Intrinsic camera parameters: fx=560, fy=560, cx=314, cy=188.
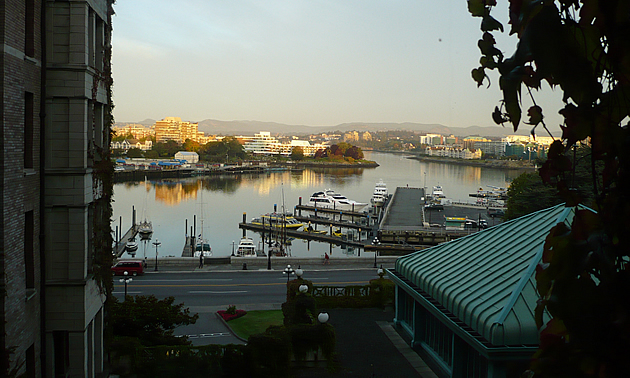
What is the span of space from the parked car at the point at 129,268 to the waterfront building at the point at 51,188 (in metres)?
12.9

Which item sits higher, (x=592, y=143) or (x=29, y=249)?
(x=592, y=143)

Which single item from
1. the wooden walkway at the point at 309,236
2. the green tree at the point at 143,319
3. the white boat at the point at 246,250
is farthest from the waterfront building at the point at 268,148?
the green tree at the point at 143,319

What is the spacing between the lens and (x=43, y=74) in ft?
24.0

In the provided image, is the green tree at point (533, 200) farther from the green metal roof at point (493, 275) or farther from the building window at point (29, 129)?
the building window at point (29, 129)

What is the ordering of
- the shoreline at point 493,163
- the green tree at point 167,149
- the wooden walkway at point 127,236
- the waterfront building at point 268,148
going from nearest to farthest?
the wooden walkway at point 127,236 → the green tree at point 167,149 → the shoreline at point 493,163 → the waterfront building at point 268,148

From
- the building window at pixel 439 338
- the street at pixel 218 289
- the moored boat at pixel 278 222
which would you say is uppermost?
the building window at pixel 439 338

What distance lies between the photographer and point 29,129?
7.07 metres

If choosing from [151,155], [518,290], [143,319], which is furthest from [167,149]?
[518,290]

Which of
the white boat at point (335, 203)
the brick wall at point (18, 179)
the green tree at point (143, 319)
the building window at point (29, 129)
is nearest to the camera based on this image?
the brick wall at point (18, 179)

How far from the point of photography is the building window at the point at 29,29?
6852 millimetres

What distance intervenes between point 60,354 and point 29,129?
3201 millimetres

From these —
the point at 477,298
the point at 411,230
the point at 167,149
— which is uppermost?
the point at 167,149

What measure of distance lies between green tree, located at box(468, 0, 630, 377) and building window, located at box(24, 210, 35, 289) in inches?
282

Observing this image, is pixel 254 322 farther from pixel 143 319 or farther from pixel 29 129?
pixel 29 129
